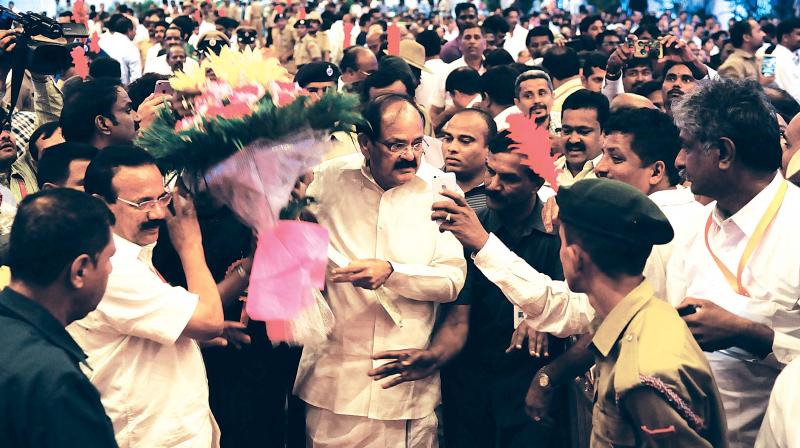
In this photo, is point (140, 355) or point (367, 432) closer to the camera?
point (140, 355)

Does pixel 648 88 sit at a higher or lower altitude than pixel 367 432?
lower

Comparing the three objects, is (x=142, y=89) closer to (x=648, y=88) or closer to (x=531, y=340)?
(x=531, y=340)

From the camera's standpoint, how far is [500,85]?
6.95 m

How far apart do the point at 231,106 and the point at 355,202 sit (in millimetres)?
902

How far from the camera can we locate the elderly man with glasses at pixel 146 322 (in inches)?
115

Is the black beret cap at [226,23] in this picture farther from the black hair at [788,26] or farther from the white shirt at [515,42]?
the black hair at [788,26]

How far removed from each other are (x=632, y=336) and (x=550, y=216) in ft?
5.27

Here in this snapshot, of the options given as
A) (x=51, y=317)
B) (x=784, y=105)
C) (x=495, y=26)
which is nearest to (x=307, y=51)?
(x=495, y=26)

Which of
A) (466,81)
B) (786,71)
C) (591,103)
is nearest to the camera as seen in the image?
(591,103)

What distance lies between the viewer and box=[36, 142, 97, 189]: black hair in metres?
3.87

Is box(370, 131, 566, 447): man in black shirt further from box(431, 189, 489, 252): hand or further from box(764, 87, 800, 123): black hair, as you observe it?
box(764, 87, 800, 123): black hair

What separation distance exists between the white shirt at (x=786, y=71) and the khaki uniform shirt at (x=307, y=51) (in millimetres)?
7067

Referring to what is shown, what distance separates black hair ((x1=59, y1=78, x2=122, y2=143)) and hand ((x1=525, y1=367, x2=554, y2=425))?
248 centimetres

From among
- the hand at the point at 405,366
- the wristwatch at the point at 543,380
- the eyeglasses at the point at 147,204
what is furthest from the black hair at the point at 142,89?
the wristwatch at the point at 543,380
